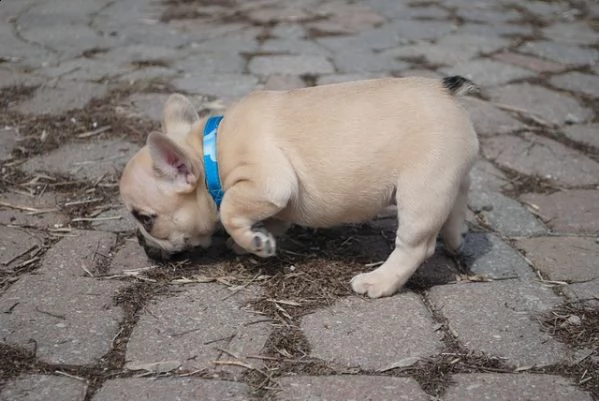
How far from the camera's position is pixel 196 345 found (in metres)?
2.41

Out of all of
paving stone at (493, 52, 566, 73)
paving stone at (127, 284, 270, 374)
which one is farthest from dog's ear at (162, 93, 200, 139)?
paving stone at (493, 52, 566, 73)

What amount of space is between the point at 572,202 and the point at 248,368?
216 centimetres

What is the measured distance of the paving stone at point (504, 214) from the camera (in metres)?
3.38

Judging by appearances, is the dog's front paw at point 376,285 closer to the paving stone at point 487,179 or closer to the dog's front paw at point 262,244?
the dog's front paw at point 262,244

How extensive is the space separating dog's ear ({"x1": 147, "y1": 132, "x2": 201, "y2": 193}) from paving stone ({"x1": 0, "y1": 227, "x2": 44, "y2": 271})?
701mm

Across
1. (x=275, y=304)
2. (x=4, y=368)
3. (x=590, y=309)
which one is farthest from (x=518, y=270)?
(x=4, y=368)

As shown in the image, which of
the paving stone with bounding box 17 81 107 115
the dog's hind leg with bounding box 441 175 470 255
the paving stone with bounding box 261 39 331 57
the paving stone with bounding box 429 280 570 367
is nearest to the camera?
the paving stone with bounding box 429 280 570 367

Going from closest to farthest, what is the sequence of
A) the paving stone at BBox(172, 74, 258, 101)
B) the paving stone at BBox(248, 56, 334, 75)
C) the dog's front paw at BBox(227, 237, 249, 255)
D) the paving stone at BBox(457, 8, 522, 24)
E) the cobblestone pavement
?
1. the cobblestone pavement
2. the dog's front paw at BBox(227, 237, 249, 255)
3. the paving stone at BBox(172, 74, 258, 101)
4. the paving stone at BBox(248, 56, 334, 75)
5. the paving stone at BBox(457, 8, 522, 24)

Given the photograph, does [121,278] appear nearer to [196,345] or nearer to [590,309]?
[196,345]

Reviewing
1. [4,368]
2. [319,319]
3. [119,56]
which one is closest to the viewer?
[4,368]

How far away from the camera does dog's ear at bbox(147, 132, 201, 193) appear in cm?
273

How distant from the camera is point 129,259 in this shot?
9.94 ft

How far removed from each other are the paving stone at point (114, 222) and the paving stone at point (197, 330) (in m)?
0.65

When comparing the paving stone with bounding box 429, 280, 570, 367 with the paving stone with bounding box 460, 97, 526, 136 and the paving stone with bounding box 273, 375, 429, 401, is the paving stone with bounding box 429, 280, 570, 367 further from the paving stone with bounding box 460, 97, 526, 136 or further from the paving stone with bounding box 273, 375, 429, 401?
the paving stone with bounding box 460, 97, 526, 136
